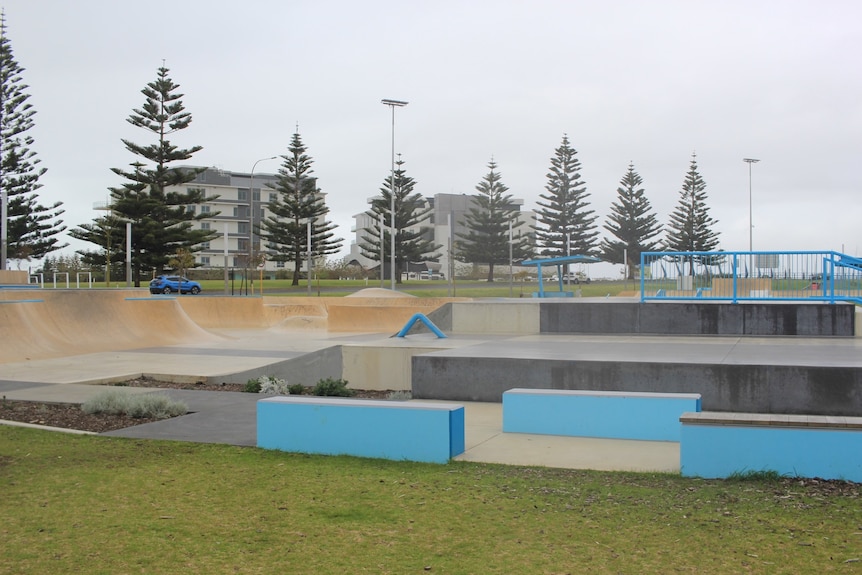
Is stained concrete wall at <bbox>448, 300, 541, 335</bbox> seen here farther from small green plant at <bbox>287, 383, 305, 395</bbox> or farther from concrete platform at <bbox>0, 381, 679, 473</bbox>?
concrete platform at <bbox>0, 381, 679, 473</bbox>

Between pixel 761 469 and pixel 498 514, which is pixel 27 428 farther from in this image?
pixel 761 469

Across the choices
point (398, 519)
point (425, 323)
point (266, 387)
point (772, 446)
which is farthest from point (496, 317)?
point (398, 519)

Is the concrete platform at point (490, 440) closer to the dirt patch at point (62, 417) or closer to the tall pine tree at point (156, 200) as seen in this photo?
the dirt patch at point (62, 417)

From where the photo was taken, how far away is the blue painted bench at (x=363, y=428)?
22.7 ft

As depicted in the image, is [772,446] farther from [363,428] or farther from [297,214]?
[297,214]

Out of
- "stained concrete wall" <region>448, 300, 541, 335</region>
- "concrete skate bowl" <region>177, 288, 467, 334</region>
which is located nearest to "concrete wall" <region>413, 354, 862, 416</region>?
"stained concrete wall" <region>448, 300, 541, 335</region>

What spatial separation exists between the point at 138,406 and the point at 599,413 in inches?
205

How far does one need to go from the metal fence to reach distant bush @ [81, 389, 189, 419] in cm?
897

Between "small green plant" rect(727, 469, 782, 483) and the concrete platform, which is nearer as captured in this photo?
"small green plant" rect(727, 469, 782, 483)

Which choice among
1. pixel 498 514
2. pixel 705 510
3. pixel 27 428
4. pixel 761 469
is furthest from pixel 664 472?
pixel 27 428

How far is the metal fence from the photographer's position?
1395 centimetres

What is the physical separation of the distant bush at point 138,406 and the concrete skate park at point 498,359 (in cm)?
35

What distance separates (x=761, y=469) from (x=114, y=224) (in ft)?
172

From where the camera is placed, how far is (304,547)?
4516 millimetres
